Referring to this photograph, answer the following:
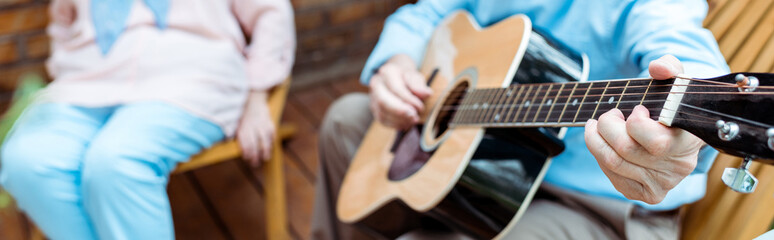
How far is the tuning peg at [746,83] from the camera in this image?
50cm

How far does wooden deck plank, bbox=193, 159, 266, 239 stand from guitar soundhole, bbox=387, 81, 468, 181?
73 centimetres

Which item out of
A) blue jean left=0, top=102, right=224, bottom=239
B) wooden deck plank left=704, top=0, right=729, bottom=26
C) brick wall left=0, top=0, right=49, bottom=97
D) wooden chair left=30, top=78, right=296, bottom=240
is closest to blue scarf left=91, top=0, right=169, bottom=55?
blue jean left=0, top=102, right=224, bottom=239

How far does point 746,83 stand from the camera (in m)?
0.50

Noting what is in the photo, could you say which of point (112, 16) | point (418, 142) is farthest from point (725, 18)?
point (112, 16)

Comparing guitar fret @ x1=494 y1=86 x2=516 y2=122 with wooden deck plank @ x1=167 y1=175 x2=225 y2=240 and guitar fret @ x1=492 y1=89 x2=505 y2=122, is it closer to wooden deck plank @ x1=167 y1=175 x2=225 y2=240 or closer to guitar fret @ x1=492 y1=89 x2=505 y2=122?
guitar fret @ x1=492 y1=89 x2=505 y2=122

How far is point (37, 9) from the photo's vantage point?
1.73 m

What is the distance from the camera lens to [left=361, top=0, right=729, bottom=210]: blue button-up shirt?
2.40ft

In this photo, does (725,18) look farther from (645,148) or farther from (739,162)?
(645,148)

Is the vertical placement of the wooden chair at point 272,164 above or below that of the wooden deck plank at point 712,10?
below

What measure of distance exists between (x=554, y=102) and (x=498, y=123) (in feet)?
0.36

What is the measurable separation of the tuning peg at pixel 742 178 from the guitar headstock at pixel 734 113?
0.01m

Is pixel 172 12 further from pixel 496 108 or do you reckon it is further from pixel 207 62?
pixel 496 108

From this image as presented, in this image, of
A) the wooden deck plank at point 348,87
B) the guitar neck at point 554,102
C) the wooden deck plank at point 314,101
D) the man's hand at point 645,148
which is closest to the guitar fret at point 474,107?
the guitar neck at point 554,102

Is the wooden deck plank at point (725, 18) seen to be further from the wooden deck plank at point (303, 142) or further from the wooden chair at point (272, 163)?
the wooden deck plank at point (303, 142)
